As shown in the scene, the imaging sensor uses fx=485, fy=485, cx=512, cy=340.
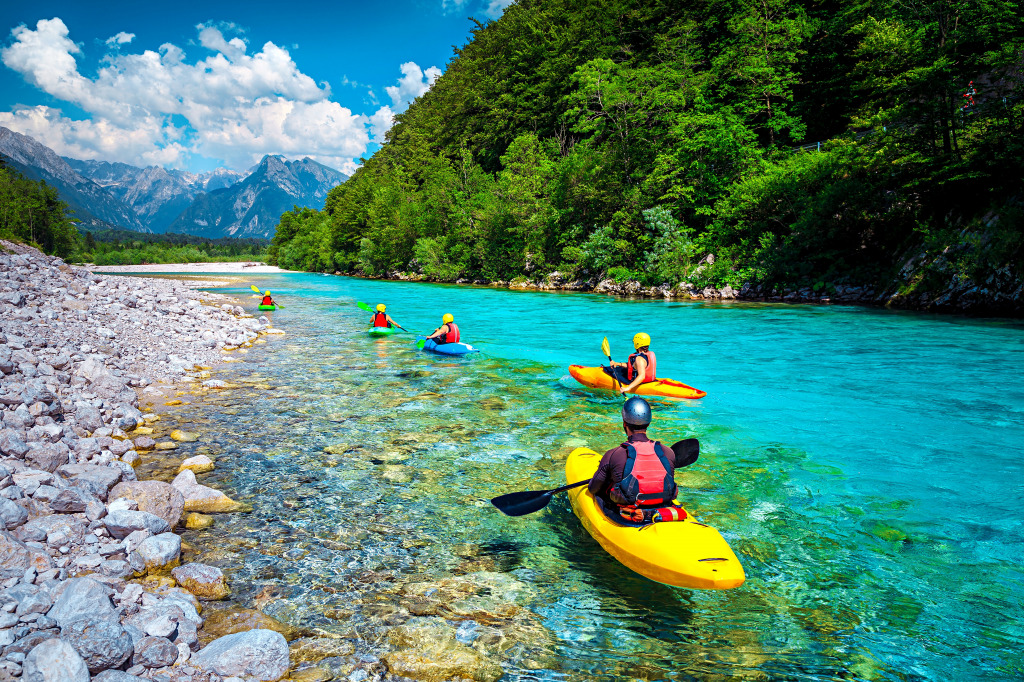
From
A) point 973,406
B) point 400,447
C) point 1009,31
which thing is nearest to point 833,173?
point 1009,31

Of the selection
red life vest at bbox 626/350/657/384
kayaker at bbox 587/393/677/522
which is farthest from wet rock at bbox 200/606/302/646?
red life vest at bbox 626/350/657/384

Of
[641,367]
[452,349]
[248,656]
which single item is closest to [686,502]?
[641,367]

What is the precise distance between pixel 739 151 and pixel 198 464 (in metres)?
30.7

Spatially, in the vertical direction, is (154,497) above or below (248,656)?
above

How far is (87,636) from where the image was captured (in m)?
2.65

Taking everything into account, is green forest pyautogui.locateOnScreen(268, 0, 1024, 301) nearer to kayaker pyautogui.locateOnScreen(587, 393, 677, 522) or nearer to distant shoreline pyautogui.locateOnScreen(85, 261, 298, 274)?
kayaker pyautogui.locateOnScreen(587, 393, 677, 522)

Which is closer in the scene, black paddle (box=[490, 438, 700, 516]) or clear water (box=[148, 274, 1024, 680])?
clear water (box=[148, 274, 1024, 680])

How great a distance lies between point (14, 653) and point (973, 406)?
1227 centimetres

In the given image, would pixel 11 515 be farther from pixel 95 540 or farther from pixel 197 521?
pixel 197 521

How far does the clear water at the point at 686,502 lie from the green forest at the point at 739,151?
1033cm

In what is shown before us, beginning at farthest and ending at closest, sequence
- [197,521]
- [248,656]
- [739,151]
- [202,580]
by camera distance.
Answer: [739,151] → [197,521] → [202,580] → [248,656]

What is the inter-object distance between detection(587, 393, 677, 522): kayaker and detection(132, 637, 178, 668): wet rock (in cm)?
332

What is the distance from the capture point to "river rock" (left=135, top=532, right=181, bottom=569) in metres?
3.84

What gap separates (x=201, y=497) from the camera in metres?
5.07
